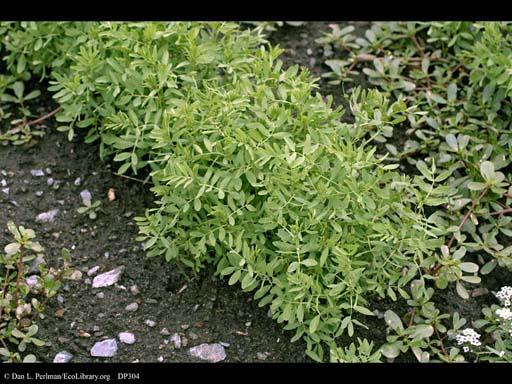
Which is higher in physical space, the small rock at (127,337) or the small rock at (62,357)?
the small rock at (127,337)

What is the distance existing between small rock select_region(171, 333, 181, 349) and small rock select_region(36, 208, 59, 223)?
88cm

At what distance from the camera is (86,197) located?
402 cm

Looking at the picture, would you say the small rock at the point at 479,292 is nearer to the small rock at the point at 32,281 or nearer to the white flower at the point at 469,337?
the white flower at the point at 469,337

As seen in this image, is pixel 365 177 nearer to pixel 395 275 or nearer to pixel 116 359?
pixel 395 275

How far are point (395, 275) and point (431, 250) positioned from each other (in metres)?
0.31

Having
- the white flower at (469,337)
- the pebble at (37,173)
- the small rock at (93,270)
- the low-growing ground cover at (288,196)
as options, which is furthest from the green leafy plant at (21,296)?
the white flower at (469,337)

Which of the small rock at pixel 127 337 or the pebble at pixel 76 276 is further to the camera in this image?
the pebble at pixel 76 276

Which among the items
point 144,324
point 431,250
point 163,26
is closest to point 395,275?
point 431,250

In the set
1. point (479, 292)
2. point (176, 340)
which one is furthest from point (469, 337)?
point (176, 340)

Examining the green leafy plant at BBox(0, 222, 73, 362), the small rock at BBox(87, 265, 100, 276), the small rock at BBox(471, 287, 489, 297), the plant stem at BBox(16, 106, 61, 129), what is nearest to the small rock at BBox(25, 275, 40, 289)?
the green leafy plant at BBox(0, 222, 73, 362)

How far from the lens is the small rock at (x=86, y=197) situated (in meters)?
3.97

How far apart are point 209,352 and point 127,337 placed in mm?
356

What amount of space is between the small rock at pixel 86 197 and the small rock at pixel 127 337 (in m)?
0.74

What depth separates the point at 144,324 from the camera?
11.7 ft
